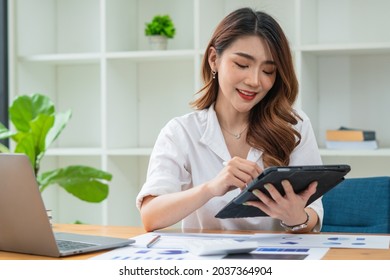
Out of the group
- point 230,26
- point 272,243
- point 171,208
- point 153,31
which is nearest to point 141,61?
point 153,31

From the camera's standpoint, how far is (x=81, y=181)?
135 inches

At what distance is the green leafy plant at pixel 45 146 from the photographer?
330 centimetres

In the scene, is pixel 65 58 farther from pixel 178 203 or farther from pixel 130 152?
pixel 178 203

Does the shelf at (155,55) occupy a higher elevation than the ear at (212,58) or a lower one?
higher

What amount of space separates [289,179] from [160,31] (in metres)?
2.15

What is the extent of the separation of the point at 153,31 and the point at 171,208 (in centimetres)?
181

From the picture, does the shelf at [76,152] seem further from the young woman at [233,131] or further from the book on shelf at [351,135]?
the young woman at [233,131]

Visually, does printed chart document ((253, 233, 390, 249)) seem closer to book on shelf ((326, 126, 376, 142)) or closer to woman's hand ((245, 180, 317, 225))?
woman's hand ((245, 180, 317, 225))

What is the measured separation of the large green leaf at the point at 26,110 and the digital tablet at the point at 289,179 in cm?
171

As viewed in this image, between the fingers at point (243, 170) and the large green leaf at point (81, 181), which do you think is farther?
the large green leaf at point (81, 181)

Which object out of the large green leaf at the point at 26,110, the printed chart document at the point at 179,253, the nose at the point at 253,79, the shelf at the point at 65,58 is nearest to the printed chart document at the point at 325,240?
the printed chart document at the point at 179,253

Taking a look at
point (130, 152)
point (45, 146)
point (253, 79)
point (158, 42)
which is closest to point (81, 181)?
point (45, 146)
